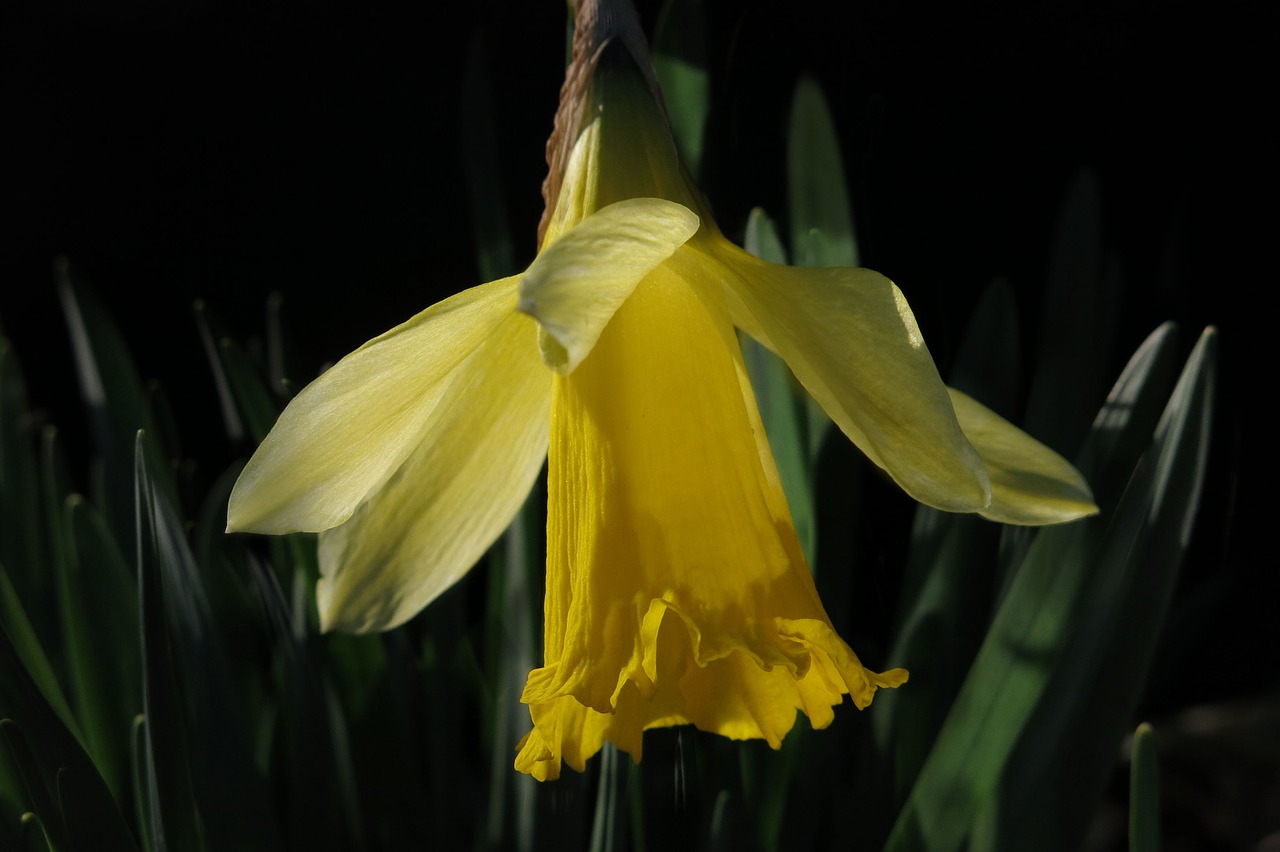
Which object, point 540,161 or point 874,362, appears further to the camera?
point 540,161

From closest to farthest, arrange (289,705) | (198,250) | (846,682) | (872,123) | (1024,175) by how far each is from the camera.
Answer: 1. (846,682)
2. (289,705)
3. (872,123)
4. (1024,175)
5. (198,250)

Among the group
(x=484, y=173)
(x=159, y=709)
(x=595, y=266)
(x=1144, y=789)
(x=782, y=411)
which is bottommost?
(x=1144, y=789)

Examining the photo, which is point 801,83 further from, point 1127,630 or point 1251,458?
point 1251,458

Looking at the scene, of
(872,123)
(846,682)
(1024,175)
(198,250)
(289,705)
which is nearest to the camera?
(846,682)

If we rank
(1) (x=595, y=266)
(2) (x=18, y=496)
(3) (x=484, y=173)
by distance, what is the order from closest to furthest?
(1) (x=595, y=266) < (3) (x=484, y=173) < (2) (x=18, y=496)

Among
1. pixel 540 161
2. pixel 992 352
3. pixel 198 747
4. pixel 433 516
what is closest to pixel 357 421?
pixel 433 516

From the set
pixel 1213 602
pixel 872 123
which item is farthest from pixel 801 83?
pixel 1213 602

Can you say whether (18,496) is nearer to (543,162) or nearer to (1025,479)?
(543,162)
